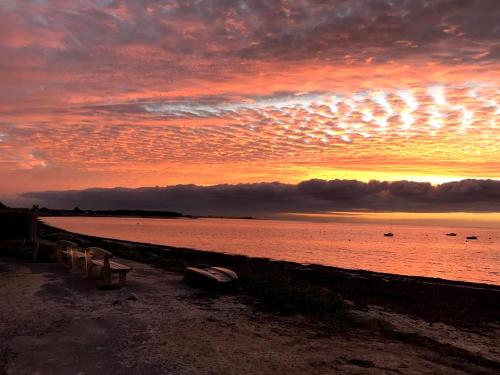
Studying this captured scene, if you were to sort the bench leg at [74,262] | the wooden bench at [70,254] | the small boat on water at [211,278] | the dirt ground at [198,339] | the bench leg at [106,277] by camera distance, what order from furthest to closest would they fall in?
the wooden bench at [70,254] < the bench leg at [74,262] < the small boat on water at [211,278] < the bench leg at [106,277] < the dirt ground at [198,339]

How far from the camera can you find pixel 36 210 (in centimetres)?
2188

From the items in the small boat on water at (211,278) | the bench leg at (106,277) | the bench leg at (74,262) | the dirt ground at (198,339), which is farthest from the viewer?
the bench leg at (74,262)

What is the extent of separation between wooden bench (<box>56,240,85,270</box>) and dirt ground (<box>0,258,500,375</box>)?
10.1 feet

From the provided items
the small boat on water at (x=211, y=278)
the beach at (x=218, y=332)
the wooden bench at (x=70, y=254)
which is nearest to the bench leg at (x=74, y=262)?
the wooden bench at (x=70, y=254)

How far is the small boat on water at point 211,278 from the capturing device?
12.4 meters

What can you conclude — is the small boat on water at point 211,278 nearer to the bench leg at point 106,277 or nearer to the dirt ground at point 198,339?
the dirt ground at point 198,339

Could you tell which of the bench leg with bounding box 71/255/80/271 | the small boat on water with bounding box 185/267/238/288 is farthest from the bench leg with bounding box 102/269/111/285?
the bench leg with bounding box 71/255/80/271

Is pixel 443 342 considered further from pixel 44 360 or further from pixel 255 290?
pixel 44 360

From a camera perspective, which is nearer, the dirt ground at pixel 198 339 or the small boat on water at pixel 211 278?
the dirt ground at pixel 198 339

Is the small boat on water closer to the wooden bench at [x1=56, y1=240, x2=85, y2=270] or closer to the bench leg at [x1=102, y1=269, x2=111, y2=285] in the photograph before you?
the bench leg at [x1=102, y1=269, x2=111, y2=285]

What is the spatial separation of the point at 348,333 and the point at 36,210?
1851 centimetres

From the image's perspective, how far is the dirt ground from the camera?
647cm

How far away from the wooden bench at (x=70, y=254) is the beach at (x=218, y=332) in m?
1.03

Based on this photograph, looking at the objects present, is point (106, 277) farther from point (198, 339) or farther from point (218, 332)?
point (198, 339)
